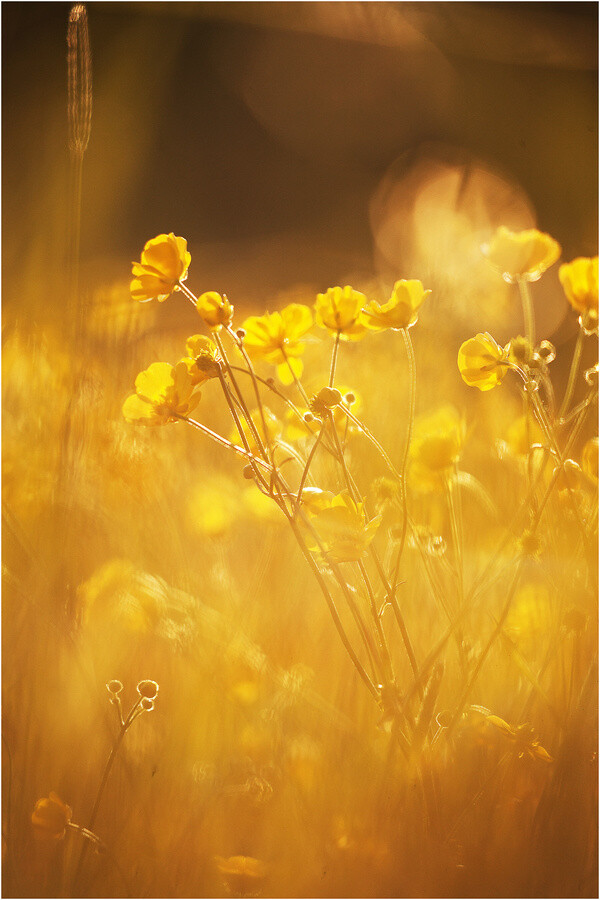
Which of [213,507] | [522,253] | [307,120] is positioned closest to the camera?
[522,253]

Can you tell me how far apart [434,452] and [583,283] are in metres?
0.15

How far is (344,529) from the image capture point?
0.34 m

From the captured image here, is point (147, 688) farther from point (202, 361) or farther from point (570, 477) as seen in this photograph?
point (570, 477)

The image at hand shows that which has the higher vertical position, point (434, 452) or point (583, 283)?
point (583, 283)

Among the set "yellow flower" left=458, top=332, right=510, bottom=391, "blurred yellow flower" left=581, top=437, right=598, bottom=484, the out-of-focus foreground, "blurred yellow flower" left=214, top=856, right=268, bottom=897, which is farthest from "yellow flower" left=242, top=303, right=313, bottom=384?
"blurred yellow flower" left=214, top=856, right=268, bottom=897

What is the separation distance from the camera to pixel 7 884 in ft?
1.30

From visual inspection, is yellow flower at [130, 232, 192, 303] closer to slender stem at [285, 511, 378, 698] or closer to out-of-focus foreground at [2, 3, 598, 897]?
out-of-focus foreground at [2, 3, 598, 897]

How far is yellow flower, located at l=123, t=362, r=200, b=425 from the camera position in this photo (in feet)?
1.22

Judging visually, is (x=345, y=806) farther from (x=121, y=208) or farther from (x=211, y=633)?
(x=121, y=208)

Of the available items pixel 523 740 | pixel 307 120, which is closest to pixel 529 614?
pixel 523 740

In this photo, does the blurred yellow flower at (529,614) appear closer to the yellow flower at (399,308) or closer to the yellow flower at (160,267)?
the yellow flower at (399,308)

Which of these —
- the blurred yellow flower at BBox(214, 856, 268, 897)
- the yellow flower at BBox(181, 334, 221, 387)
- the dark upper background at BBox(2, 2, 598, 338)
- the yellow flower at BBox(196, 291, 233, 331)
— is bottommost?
the blurred yellow flower at BBox(214, 856, 268, 897)

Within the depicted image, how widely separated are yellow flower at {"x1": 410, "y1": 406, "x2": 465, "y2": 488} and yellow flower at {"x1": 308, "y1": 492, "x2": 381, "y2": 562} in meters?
0.08

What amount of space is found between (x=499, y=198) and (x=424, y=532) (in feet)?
1.92
